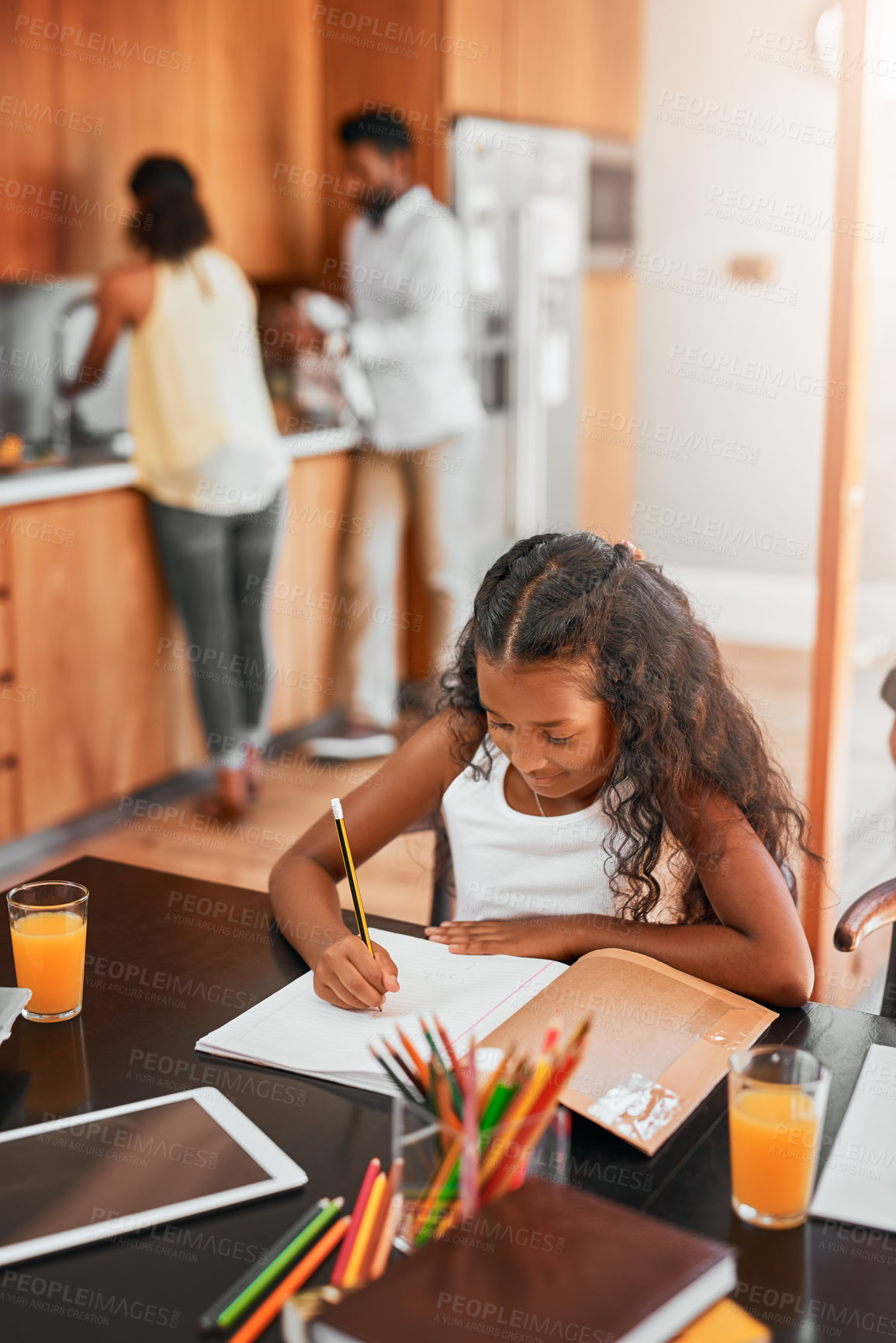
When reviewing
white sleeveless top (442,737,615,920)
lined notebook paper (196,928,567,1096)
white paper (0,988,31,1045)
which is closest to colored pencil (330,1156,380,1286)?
lined notebook paper (196,928,567,1096)

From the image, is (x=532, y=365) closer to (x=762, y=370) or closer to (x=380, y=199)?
(x=380, y=199)

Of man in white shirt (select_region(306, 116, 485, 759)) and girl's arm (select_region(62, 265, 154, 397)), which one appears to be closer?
girl's arm (select_region(62, 265, 154, 397))

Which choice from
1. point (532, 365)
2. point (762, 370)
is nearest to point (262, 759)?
point (532, 365)

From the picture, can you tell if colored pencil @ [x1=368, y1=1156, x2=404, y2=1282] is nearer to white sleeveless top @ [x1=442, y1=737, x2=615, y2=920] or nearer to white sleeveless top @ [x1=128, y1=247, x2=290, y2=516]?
white sleeveless top @ [x1=442, y1=737, x2=615, y2=920]

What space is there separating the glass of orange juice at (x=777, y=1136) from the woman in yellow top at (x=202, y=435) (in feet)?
8.69

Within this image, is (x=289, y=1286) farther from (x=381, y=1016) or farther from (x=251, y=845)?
(x=251, y=845)

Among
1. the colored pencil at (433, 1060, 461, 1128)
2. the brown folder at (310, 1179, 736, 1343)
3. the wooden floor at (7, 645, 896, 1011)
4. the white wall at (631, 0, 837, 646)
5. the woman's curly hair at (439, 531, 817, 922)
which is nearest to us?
the brown folder at (310, 1179, 736, 1343)

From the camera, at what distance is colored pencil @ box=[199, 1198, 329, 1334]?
0.79 meters

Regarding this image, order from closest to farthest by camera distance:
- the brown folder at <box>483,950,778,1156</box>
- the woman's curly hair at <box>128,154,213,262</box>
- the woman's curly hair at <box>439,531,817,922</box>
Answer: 1. the brown folder at <box>483,950,778,1156</box>
2. the woman's curly hair at <box>439,531,817,922</box>
3. the woman's curly hair at <box>128,154,213,262</box>

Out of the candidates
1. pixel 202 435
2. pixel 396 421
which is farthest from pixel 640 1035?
pixel 396 421

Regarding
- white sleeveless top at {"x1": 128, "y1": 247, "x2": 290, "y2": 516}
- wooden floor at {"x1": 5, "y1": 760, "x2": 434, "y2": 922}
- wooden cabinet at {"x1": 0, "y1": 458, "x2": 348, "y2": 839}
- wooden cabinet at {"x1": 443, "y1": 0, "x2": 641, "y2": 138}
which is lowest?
wooden floor at {"x1": 5, "y1": 760, "x2": 434, "y2": 922}

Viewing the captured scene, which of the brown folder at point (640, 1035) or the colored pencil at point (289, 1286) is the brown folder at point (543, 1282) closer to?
the colored pencil at point (289, 1286)

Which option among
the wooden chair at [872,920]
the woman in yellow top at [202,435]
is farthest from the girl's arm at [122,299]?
the wooden chair at [872,920]

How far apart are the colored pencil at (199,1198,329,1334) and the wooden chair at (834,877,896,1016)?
619 millimetres
